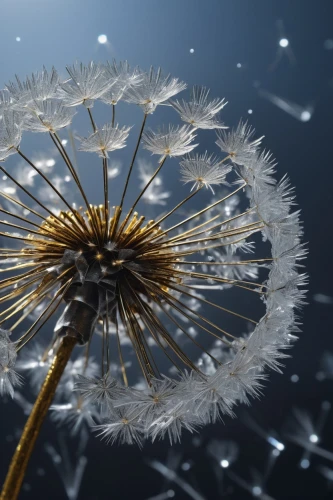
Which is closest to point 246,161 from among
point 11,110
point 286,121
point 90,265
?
point 90,265

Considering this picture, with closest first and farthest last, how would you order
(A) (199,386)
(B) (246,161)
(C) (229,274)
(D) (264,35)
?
(A) (199,386) < (B) (246,161) < (C) (229,274) < (D) (264,35)

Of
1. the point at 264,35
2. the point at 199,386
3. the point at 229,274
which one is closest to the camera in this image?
the point at 199,386

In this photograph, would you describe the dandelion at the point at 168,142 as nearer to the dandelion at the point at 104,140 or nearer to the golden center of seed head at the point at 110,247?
the dandelion at the point at 104,140

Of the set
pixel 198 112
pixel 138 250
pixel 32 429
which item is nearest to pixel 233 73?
pixel 198 112

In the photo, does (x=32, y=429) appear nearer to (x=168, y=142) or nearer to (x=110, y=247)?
(x=110, y=247)

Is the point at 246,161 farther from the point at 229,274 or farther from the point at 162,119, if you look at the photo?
the point at 162,119

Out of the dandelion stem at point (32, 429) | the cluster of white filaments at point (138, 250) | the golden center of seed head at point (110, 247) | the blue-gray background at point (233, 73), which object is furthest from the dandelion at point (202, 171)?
the blue-gray background at point (233, 73)
